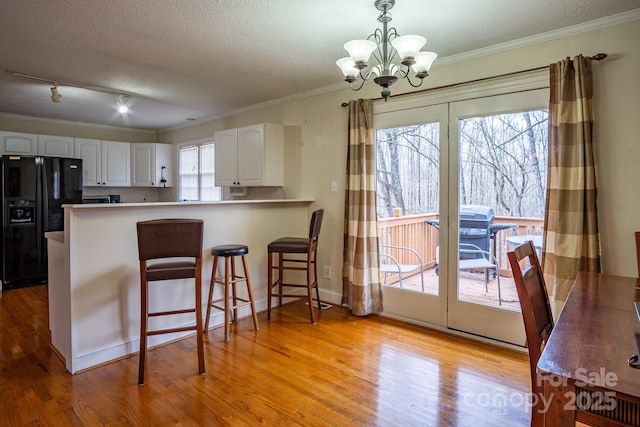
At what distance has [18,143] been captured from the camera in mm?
4949

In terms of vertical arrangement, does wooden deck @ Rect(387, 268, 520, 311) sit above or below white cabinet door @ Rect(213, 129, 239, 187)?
below

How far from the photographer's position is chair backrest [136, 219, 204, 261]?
230cm

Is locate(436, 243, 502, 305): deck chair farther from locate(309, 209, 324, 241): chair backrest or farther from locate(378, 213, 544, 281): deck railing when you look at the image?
locate(309, 209, 324, 241): chair backrest

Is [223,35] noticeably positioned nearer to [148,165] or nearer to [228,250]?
[228,250]

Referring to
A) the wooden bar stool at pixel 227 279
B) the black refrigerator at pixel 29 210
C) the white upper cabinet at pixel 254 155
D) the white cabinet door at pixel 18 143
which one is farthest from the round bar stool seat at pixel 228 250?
the white cabinet door at pixel 18 143

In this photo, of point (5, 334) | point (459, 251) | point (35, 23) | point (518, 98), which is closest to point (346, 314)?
point (459, 251)

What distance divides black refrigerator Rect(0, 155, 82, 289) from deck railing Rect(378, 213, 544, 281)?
437cm

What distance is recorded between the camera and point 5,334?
9.86 feet

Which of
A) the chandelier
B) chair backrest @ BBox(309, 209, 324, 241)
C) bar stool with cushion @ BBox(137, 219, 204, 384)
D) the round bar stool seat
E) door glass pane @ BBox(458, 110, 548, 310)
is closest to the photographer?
the chandelier

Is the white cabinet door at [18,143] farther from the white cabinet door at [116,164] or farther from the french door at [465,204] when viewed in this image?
the french door at [465,204]

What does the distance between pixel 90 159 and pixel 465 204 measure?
5.53 m

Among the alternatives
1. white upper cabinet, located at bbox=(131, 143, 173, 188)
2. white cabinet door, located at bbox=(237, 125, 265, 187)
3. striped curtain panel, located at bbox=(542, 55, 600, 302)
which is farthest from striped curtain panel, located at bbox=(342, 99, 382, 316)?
white upper cabinet, located at bbox=(131, 143, 173, 188)

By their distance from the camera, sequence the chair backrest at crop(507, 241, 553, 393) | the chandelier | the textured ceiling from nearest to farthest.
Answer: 1. the chair backrest at crop(507, 241, 553, 393)
2. the chandelier
3. the textured ceiling

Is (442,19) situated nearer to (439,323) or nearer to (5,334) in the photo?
(439,323)
